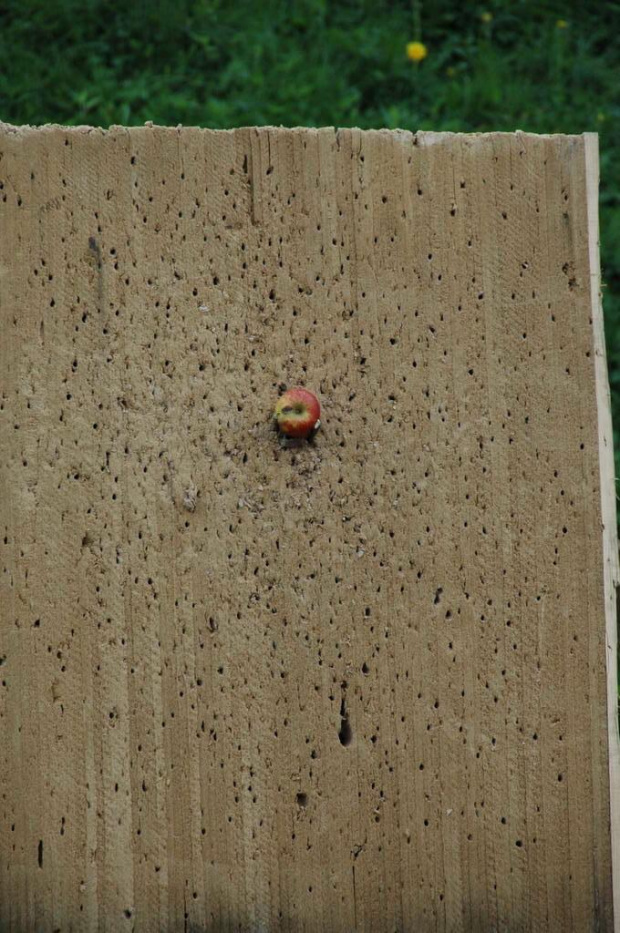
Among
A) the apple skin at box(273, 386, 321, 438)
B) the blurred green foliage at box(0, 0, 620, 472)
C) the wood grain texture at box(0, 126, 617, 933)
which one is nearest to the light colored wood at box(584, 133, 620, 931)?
the wood grain texture at box(0, 126, 617, 933)

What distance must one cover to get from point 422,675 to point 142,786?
579mm

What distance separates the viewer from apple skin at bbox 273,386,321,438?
7.04 ft

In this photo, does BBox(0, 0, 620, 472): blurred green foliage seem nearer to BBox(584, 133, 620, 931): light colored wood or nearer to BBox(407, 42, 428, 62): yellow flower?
BBox(407, 42, 428, 62): yellow flower

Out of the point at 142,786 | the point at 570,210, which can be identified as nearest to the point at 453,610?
the point at 142,786

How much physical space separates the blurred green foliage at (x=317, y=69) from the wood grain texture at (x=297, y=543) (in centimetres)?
110

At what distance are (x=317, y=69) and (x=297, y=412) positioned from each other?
1685 mm

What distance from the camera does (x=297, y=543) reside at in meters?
2.19

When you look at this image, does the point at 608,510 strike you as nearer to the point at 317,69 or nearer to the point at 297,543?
the point at 297,543

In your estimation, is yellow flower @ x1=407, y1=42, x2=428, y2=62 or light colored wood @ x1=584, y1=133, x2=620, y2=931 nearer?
light colored wood @ x1=584, y1=133, x2=620, y2=931

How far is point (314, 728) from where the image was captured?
2.17 metres

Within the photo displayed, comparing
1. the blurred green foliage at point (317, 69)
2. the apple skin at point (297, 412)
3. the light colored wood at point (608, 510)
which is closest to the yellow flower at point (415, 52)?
the blurred green foliage at point (317, 69)

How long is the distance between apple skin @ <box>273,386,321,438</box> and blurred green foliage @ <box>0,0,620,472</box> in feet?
4.49

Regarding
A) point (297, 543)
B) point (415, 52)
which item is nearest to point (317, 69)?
point (415, 52)

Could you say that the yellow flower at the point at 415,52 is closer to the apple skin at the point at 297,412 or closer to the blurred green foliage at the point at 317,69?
the blurred green foliage at the point at 317,69
